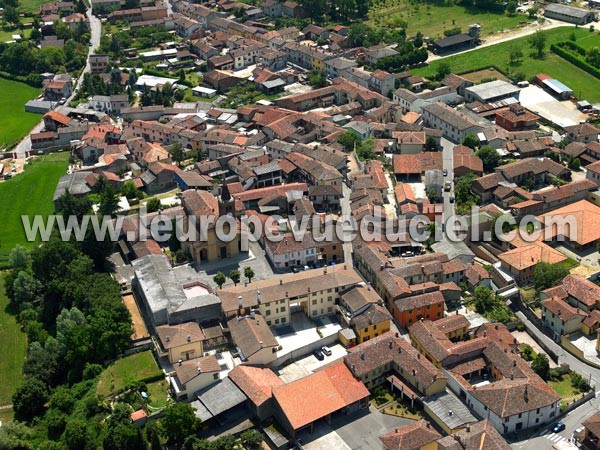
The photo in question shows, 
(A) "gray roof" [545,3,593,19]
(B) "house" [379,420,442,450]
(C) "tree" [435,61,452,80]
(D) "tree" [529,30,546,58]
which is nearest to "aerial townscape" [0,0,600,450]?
(B) "house" [379,420,442,450]

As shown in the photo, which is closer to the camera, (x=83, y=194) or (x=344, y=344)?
(x=344, y=344)

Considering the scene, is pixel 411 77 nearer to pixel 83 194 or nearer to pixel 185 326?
pixel 83 194

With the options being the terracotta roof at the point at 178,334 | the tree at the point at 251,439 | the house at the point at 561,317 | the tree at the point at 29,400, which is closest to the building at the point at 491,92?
the house at the point at 561,317

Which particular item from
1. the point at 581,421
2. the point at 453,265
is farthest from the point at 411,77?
the point at 581,421

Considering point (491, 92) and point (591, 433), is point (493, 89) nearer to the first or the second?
point (491, 92)

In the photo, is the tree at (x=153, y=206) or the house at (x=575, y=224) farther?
the tree at (x=153, y=206)

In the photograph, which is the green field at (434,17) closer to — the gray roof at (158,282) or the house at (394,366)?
the gray roof at (158,282)

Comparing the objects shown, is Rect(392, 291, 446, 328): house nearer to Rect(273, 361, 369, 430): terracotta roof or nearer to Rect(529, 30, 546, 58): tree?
Rect(273, 361, 369, 430): terracotta roof
